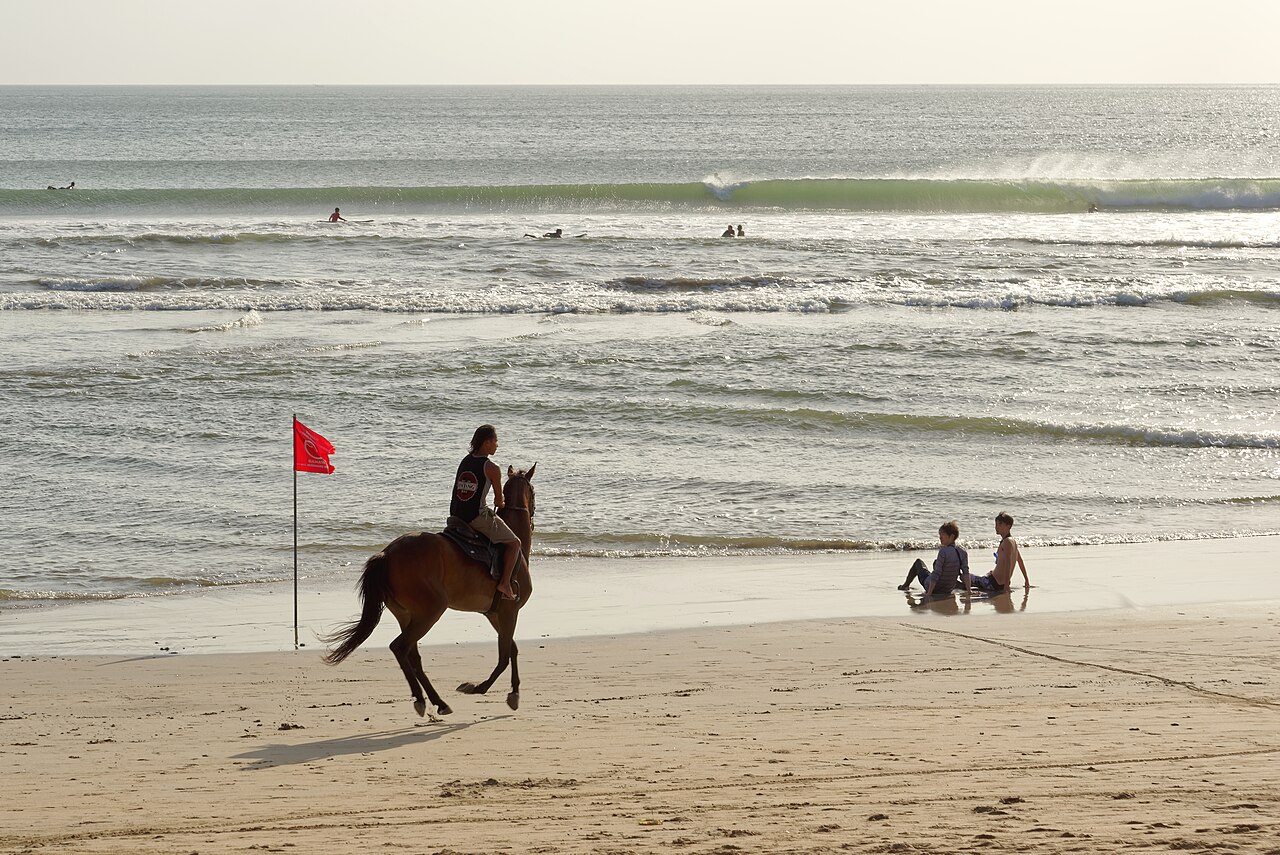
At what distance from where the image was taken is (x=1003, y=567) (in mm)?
11922

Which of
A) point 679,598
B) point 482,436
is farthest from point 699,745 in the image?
point 679,598

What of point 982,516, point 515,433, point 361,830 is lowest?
point 361,830

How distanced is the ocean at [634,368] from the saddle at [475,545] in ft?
14.4

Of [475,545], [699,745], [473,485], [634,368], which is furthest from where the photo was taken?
[634,368]

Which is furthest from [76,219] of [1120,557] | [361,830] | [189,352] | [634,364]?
[361,830]

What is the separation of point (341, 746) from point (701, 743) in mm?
2170

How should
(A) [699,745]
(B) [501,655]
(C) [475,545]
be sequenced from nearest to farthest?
(A) [699,745] → (C) [475,545] → (B) [501,655]

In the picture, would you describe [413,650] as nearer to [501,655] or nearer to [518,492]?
[501,655]

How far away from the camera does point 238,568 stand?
42.0 ft

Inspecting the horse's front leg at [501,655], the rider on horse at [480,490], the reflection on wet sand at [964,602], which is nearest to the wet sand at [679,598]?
the reflection on wet sand at [964,602]

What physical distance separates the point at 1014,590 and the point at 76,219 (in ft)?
151

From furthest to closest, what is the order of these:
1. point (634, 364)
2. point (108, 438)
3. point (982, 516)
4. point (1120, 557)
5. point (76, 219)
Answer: point (76, 219)
point (634, 364)
point (108, 438)
point (982, 516)
point (1120, 557)

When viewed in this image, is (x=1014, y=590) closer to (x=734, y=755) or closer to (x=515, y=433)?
(x=734, y=755)

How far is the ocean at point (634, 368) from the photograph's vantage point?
47.5ft
